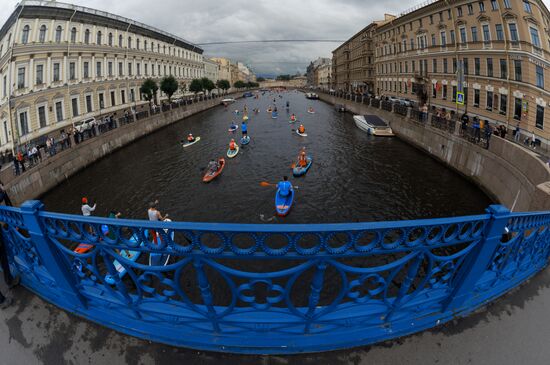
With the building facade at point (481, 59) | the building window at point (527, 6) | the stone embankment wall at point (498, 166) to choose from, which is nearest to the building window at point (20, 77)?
the stone embankment wall at point (498, 166)

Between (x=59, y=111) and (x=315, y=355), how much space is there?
117 ft

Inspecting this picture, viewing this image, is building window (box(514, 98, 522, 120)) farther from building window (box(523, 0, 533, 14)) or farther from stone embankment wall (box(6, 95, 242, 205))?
stone embankment wall (box(6, 95, 242, 205))

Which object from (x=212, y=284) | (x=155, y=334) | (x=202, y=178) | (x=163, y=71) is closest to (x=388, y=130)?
(x=202, y=178)

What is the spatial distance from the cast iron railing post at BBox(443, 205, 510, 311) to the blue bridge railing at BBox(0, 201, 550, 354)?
0.5 inches

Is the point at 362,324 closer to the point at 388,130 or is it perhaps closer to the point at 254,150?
the point at 254,150

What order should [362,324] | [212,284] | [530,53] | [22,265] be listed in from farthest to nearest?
1. [530,53]
2. [212,284]
3. [22,265]
4. [362,324]

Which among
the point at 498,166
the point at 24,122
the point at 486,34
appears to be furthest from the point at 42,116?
the point at 486,34

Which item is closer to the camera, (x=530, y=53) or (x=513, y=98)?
(x=530, y=53)

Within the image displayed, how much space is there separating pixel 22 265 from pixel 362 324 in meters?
4.03

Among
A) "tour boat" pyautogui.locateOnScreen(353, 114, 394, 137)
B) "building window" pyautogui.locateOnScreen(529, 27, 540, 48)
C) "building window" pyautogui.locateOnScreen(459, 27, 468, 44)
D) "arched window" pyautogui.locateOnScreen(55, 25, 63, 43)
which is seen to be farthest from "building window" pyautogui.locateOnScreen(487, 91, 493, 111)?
"arched window" pyautogui.locateOnScreen(55, 25, 63, 43)

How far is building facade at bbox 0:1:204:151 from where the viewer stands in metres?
19.2

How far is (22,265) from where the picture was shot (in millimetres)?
3416

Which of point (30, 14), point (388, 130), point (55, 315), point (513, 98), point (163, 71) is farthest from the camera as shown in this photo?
point (163, 71)

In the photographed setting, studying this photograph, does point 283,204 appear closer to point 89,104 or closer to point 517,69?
point 517,69
